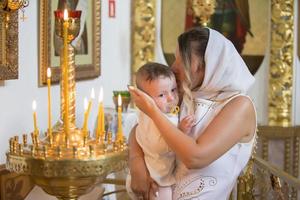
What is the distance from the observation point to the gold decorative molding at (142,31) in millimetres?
5008

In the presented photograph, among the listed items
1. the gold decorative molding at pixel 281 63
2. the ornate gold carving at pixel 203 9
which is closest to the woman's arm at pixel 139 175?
the ornate gold carving at pixel 203 9

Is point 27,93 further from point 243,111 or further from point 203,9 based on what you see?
point 203,9

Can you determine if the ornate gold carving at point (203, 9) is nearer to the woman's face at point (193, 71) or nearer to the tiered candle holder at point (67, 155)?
the woman's face at point (193, 71)

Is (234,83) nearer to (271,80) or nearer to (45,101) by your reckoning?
(45,101)

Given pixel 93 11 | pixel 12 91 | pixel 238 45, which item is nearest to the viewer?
pixel 12 91

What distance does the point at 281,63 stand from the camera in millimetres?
5180

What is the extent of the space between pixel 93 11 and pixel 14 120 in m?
1.36

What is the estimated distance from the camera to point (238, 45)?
5215 mm

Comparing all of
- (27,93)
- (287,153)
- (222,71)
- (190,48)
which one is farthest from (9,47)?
(287,153)

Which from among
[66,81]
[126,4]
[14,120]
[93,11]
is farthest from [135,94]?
[126,4]

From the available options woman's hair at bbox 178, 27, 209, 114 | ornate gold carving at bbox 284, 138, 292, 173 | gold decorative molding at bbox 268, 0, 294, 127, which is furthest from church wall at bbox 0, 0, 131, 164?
ornate gold carving at bbox 284, 138, 292, 173

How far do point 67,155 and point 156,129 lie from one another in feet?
1.32

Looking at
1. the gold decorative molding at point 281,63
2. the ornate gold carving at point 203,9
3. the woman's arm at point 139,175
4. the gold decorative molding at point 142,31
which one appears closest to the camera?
the woman's arm at point 139,175

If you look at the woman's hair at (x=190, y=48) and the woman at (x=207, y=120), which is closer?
the woman at (x=207, y=120)
